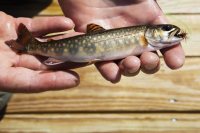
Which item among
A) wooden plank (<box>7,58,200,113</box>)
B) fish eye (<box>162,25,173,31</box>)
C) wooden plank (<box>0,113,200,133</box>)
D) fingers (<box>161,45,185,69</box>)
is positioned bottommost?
wooden plank (<box>0,113,200,133</box>)

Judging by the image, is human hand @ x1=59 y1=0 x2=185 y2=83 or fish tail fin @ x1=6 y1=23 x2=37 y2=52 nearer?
human hand @ x1=59 y1=0 x2=185 y2=83

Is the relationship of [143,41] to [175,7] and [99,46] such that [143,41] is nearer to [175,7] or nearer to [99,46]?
[99,46]

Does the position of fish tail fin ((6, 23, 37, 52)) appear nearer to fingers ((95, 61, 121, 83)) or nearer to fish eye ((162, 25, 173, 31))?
fingers ((95, 61, 121, 83))

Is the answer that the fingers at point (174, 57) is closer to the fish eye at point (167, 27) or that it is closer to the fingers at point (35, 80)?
the fish eye at point (167, 27)

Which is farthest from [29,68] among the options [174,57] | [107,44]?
[174,57]

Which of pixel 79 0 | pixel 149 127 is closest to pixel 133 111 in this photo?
pixel 149 127

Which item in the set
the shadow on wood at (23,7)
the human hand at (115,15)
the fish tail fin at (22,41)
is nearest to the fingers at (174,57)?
the human hand at (115,15)

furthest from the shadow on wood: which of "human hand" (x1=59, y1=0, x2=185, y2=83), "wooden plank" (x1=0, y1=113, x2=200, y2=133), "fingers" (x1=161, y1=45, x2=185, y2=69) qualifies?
"fingers" (x1=161, y1=45, x2=185, y2=69)
